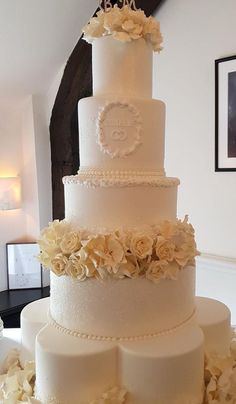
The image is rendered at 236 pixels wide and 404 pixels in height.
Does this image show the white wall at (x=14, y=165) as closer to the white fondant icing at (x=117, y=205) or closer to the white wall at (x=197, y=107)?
the white wall at (x=197, y=107)

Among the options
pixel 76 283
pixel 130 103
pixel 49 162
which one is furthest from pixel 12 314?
pixel 130 103

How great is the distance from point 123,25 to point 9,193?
205 centimetres

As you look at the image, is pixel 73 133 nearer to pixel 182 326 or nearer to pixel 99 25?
pixel 99 25

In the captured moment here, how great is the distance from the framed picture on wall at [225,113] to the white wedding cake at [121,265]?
109 centimetres

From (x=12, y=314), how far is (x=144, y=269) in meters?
1.90

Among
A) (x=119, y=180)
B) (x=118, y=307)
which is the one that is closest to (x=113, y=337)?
(x=118, y=307)

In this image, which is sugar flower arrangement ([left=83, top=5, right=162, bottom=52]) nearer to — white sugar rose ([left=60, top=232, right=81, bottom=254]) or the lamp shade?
white sugar rose ([left=60, top=232, right=81, bottom=254])

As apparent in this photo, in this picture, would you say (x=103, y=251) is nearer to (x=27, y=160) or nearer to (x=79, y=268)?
(x=79, y=268)

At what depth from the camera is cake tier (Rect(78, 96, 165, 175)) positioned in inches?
43.8

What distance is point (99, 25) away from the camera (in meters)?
1.13

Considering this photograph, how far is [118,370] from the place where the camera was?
101 centimetres

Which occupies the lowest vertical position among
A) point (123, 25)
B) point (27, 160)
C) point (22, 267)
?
point (22, 267)

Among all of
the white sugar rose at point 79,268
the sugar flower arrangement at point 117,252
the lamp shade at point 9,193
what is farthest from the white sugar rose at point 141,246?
the lamp shade at point 9,193

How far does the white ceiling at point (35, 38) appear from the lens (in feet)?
7.54
